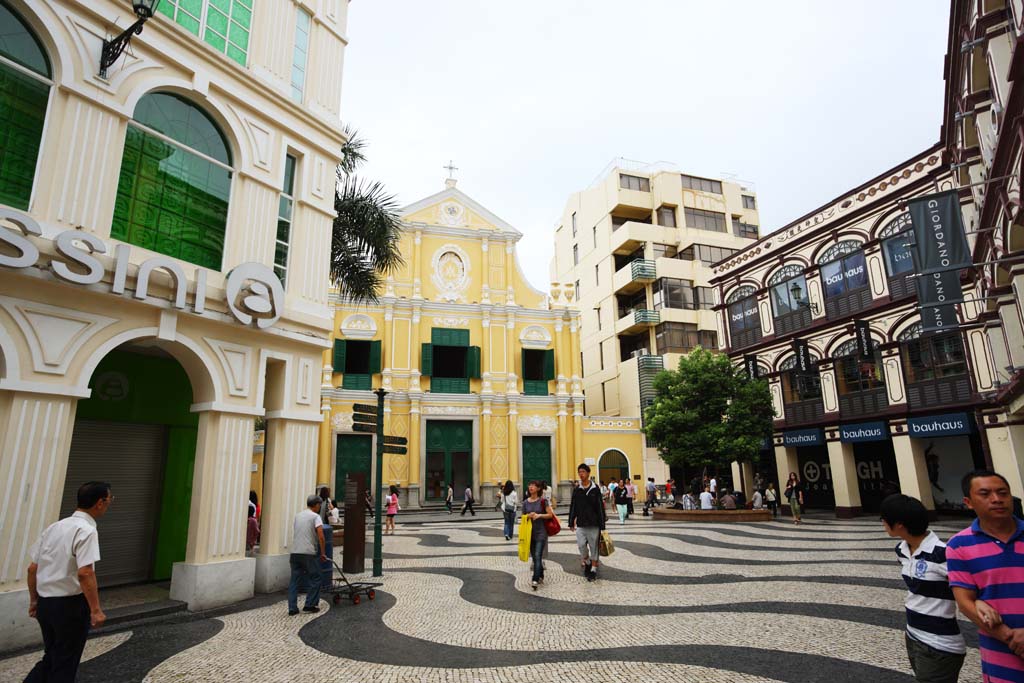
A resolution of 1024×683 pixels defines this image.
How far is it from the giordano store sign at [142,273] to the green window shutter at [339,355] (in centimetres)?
1743

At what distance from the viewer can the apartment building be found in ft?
105

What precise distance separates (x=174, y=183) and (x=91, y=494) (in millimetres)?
5611

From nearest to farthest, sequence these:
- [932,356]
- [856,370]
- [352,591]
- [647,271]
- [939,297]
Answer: [352,591] < [939,297] < [932,356] < [856,370] < [647,271]

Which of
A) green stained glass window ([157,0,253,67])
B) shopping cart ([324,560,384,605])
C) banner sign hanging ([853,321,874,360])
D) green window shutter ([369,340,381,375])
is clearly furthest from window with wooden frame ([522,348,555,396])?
green stained glass window ([157,0,253,67])

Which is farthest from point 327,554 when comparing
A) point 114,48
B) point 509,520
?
point 114,48

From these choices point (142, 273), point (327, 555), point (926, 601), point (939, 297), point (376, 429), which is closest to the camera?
point (926, 601)

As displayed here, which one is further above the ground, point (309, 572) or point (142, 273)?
point (142, 273)

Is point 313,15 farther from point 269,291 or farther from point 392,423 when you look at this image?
point 392,423

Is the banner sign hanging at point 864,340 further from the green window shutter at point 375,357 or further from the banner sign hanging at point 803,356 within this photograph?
the green window shutter at point 375,357

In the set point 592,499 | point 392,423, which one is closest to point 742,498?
point 392,423

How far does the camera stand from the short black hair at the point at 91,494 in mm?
4177

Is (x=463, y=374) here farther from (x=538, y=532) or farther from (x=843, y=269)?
(x=538, y=532)

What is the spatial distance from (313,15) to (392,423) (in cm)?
1840

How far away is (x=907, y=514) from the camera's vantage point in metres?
3.30
